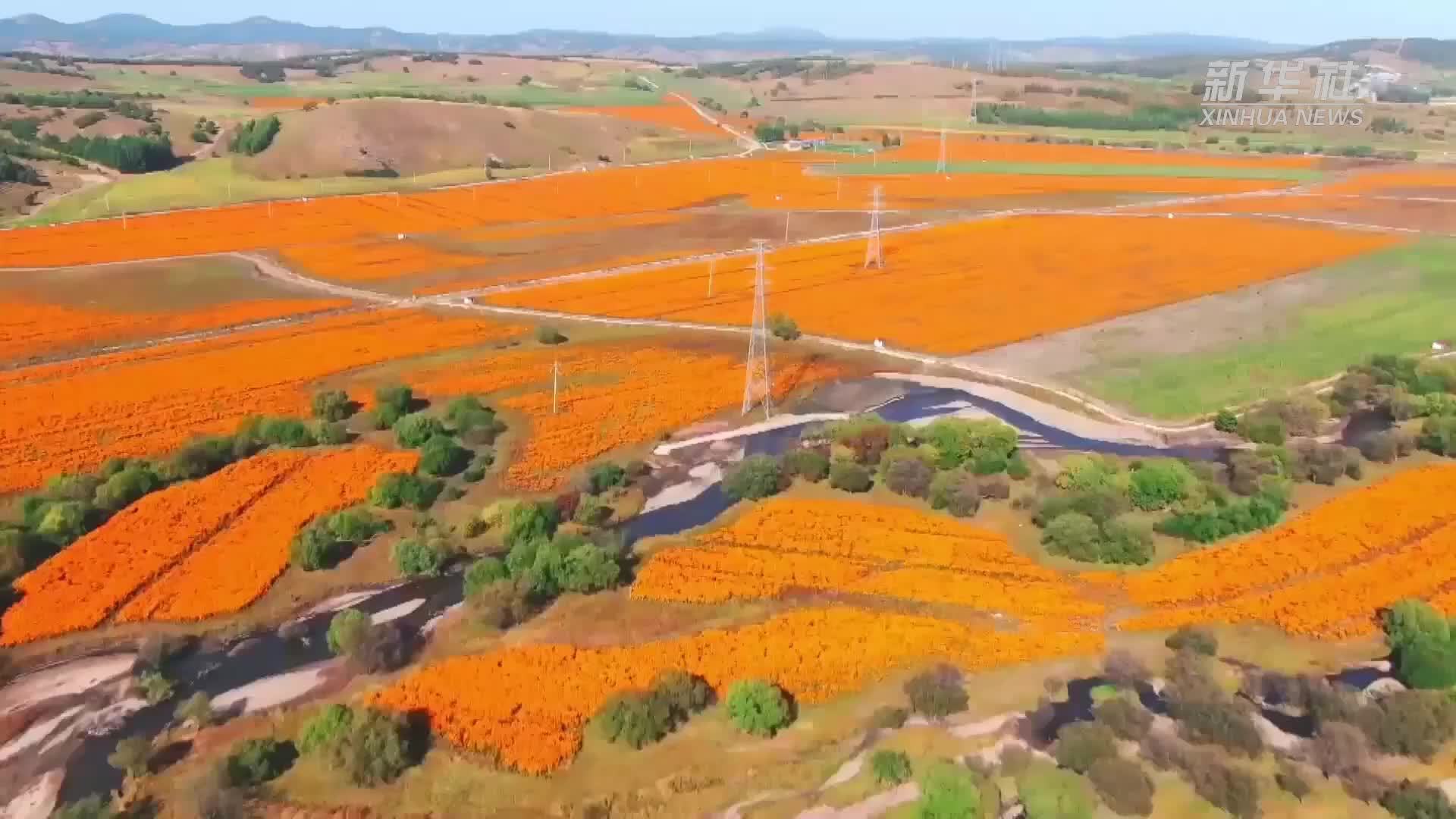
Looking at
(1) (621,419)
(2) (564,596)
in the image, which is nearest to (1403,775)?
(2) (564,596)

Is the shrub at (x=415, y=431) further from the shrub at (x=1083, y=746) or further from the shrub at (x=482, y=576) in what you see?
the shrub at (x=1083, y=746)

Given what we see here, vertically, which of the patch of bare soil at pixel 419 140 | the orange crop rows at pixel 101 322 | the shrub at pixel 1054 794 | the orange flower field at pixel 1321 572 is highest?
the patch of bare soil at pixel 419 140

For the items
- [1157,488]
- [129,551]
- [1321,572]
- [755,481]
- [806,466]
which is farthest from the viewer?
[806,466]

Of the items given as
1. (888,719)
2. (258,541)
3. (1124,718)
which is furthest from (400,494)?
(1124,718)

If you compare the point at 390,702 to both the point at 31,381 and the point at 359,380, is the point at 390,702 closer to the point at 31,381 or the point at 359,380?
the point at 359,380

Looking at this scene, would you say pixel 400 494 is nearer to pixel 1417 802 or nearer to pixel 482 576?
pixel 482 576

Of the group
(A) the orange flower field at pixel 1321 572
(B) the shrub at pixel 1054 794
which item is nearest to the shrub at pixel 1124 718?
(B) the shrub at pixel 1054 794
